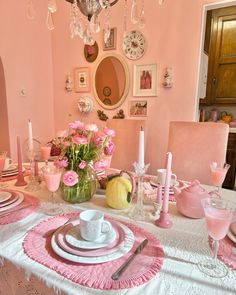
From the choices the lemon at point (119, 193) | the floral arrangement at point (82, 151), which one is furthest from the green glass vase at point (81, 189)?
the lemon at point (119, 193)

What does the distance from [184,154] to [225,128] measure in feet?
1.07

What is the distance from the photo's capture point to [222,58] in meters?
3.17

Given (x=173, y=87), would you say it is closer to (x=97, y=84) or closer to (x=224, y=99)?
(x=97, y=84)

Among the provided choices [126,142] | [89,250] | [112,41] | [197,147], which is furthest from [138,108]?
[89,250]

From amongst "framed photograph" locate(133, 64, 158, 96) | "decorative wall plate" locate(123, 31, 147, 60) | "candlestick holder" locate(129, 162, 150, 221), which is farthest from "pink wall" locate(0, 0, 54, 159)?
"candlestick holder" locate(129, 162, 150, 221)

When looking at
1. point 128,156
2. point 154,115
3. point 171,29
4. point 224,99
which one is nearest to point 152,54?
point 171,29

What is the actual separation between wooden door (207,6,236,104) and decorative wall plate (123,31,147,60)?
57.6 inches

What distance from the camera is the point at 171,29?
83.7 inches

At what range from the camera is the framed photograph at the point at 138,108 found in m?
2.38

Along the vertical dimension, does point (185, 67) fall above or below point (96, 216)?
above

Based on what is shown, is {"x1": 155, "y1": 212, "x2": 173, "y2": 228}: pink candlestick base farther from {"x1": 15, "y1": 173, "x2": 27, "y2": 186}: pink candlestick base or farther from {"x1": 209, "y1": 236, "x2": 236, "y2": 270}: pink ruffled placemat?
{"x1": 15, "y1": 173, "x2": 27, "y2": 186}: pink candlestick base

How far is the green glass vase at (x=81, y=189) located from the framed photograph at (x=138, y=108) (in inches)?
56.9

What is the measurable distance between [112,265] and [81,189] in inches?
19.0

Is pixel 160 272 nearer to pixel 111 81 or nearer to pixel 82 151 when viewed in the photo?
pixel 82 151
